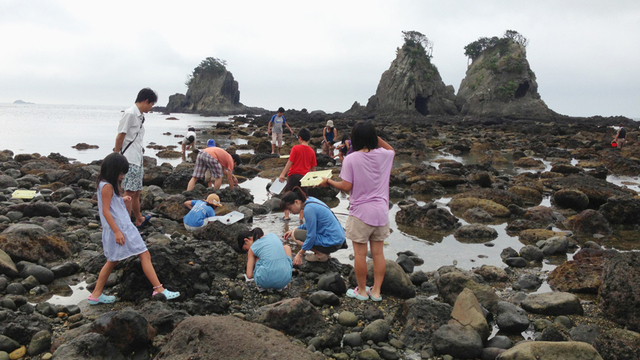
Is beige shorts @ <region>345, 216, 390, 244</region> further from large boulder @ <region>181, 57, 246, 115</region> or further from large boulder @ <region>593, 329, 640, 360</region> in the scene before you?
large boulder @ <region>181, 57, 246, 115</region>

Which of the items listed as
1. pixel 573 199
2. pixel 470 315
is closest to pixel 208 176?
pixel 470 315

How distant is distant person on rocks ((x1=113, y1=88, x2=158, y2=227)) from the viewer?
234 inches

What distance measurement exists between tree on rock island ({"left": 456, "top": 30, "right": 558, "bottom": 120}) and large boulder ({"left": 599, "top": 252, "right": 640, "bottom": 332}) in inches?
2390

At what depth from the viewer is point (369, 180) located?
4312 mm

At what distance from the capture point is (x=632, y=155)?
19828mm

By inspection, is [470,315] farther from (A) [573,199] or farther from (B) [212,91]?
(B) [212,91]

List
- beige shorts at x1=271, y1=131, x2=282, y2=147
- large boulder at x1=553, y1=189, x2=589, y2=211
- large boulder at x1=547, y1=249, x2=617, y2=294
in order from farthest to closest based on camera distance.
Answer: beige shorts at x1=271, y1=131, x2=282, y2=147, large boulder at x1=553, y1=189, x2=589, y2=211, large boulder at x1=547, y1=249, x2=617, y2=294

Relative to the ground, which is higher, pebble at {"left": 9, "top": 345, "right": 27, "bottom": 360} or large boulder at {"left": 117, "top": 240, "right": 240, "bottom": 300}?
large boulder at {"left": 117, "top": 240, "right": 240, "bottom": 300}

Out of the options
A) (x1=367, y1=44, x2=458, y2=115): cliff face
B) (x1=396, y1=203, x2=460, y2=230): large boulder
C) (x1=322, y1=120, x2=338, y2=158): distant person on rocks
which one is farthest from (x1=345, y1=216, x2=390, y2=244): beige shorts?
(x1=367, y1=44, x2=458, y2=115): cliff face

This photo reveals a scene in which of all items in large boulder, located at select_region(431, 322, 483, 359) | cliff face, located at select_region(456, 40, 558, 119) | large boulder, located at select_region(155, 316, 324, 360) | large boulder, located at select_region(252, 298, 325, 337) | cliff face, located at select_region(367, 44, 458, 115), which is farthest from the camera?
cliff face, located at select_region(367, 44, 458, 115)

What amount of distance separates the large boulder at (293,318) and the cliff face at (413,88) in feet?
212

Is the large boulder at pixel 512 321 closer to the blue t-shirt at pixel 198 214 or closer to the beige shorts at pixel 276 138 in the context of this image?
the blue t-shirt at pixel 198 214

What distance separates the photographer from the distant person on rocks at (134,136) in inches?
234

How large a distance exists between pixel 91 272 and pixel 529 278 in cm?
562
